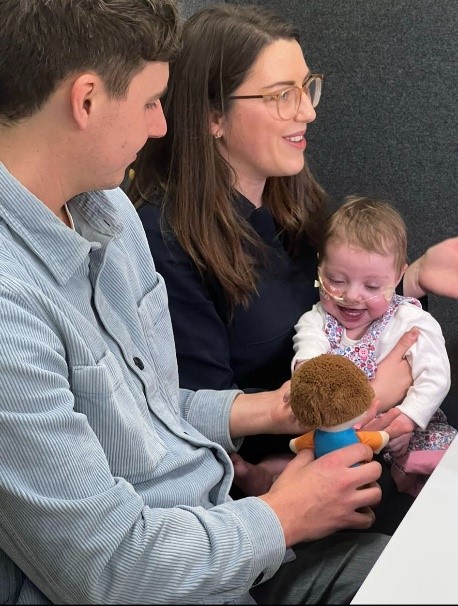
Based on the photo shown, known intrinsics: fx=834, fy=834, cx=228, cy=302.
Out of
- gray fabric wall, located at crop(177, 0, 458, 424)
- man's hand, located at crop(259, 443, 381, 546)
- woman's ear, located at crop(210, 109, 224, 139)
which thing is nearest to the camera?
man's hand, located at crop(259, 443, 381, 546)

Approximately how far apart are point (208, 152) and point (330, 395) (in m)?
0.58

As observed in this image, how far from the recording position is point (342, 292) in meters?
1.38

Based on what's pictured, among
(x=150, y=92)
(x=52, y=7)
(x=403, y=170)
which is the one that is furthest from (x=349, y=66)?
(x=52, y=7)

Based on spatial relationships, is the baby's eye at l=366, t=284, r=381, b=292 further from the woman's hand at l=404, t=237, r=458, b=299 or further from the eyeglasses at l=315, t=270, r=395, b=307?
the woman's hand at l=404, t=237, r=458, b=299

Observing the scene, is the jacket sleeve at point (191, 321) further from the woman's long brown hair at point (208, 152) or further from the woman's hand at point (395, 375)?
the woman's hand at point (395, 375)

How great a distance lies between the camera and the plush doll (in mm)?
961

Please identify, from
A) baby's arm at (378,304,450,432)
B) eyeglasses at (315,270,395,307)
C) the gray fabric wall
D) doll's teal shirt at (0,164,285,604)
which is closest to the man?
doll's teal shirt at (0,164,285,604)

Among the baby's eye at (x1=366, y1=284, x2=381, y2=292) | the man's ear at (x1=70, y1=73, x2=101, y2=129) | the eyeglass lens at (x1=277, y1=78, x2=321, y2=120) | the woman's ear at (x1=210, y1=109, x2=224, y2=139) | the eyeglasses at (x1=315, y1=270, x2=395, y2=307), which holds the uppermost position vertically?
the man's ear at (x1=70, y1=73, x2=101, y2=129)

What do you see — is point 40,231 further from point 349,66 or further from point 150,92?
point 349,66

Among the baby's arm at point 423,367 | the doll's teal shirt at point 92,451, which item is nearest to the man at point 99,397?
the doll's teal shirt at point 92,451

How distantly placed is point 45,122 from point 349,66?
3.45ft

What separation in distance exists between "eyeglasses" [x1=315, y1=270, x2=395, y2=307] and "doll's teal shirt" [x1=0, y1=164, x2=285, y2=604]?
1.37 ft

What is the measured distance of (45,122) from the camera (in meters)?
0.89

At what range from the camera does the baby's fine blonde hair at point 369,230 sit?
1.36m
